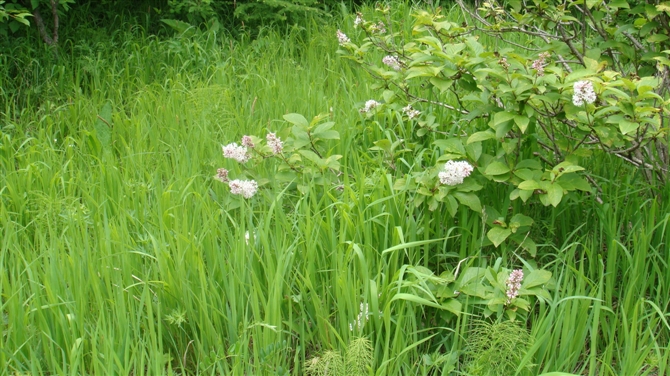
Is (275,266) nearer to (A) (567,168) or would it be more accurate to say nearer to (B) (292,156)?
(B) (292,156)

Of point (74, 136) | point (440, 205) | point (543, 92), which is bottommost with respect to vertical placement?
point (74, 136)

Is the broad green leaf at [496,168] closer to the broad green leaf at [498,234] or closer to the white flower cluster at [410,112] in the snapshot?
the broad green leaf at [498,234]

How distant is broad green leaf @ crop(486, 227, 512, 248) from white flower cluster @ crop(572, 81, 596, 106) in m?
0.51

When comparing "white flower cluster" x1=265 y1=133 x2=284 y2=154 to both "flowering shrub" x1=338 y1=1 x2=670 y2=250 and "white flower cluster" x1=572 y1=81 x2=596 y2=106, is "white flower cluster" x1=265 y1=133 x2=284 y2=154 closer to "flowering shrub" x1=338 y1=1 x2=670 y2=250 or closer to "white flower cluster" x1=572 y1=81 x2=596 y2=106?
"flowering shrub" x1=338 y1=1 x2=670 y2=250

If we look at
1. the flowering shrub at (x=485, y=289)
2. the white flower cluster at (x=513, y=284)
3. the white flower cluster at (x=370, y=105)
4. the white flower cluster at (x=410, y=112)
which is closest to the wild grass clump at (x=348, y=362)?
the flowering shrub at (x=485, y=289)

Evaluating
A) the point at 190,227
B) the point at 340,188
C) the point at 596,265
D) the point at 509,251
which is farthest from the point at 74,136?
the point at 596,265

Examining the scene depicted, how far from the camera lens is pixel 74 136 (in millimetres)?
3785

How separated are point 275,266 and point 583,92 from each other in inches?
46.4

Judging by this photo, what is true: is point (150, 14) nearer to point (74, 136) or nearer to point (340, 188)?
point (74, 136)

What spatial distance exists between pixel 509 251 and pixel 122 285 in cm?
141

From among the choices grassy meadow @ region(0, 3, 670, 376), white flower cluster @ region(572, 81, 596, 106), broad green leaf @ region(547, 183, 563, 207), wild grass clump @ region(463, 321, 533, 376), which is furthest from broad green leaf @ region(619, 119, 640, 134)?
wild grass clump @ region(463, 321, 533, 376)

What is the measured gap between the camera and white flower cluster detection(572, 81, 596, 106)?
2049mm

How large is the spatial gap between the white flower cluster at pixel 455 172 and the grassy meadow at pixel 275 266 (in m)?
0.20

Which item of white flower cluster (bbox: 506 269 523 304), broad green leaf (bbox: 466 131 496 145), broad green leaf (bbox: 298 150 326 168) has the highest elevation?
broad green leaf (bbox: 466 131 496 145)
